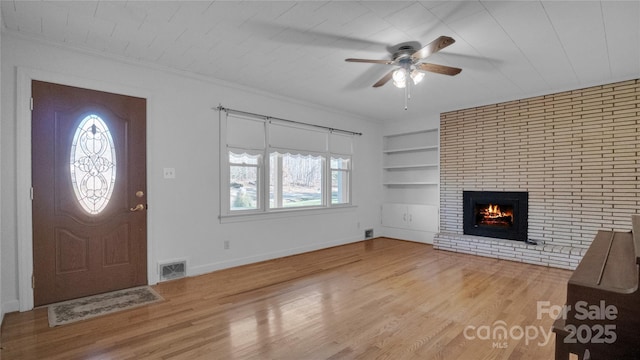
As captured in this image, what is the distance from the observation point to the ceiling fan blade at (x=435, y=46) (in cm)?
228

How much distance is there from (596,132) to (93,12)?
618cm

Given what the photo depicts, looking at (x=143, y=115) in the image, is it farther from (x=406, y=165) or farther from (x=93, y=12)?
(x=406, y=165)

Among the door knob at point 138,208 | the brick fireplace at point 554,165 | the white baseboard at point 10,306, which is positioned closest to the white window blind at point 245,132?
the door knob at point 138,208

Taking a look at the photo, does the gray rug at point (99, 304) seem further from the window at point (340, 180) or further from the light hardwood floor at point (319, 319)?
the window at point (340, 180)

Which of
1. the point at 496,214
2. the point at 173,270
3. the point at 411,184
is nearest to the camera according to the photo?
the point at 173,270

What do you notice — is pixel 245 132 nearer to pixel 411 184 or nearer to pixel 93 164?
pixel 93 164

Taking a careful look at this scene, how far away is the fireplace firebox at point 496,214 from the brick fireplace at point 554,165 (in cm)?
9

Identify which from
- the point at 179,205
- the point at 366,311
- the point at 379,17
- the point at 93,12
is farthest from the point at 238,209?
the point at 379,17

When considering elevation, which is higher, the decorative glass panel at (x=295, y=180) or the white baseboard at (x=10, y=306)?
the decorative glass panel at (x=295, y=180)

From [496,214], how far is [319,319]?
13.2 ft

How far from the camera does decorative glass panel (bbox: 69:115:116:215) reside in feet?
10.3

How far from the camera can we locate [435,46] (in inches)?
96.5

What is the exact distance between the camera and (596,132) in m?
4.26

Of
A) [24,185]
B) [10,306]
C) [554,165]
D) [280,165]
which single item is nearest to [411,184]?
[554,165]
